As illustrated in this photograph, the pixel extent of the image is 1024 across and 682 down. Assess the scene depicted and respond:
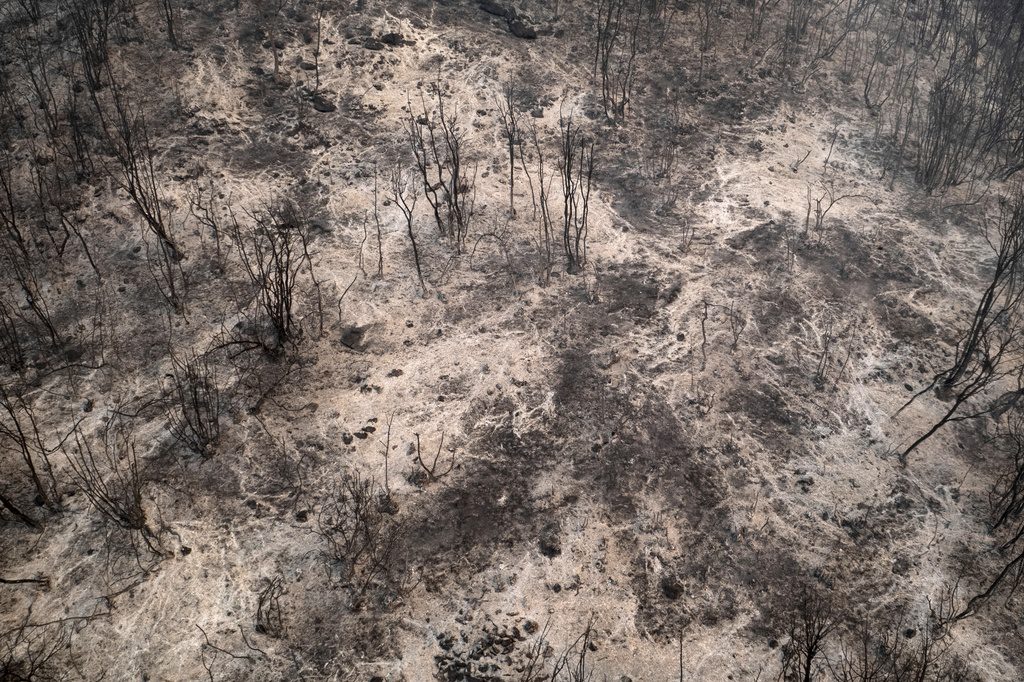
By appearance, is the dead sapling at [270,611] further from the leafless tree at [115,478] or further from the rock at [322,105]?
the rock at [322,105]

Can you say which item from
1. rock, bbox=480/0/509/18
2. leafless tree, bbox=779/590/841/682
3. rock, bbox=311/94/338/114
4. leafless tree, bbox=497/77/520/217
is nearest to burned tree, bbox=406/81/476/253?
leafless tree, bbox=497/77/520/217

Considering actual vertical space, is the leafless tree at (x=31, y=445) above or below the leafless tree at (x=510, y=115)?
below

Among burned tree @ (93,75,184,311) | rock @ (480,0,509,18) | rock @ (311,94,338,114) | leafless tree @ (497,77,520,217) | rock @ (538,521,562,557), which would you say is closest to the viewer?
rock @ (538,521,562,557)

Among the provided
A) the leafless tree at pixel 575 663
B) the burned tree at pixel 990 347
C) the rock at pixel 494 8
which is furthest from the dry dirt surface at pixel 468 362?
the rock at pixel 494 8

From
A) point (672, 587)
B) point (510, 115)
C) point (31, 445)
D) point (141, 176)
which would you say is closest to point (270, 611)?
point (31, 445)

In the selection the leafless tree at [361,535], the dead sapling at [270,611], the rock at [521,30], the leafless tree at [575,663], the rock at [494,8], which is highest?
the rock at [494,8]

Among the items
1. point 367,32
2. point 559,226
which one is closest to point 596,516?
point 559,226

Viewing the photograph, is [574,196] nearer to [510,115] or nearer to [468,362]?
[510,115]

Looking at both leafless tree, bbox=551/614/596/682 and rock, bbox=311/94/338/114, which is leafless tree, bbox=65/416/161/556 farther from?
rock, bbox=311/94/338/114
